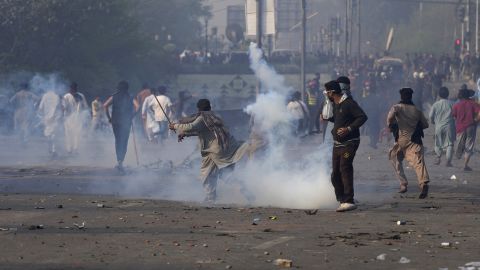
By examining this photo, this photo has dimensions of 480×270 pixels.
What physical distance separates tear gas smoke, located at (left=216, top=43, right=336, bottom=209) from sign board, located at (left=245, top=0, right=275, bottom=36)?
444 inches

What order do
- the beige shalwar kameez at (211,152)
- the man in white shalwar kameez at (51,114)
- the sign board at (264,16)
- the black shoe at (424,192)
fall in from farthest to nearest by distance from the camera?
the sign board at (264,16) < the man in white shalwar kameez at (51,114) < the black shoe at (424,192) < the beige shalwar kameez at (211,152)

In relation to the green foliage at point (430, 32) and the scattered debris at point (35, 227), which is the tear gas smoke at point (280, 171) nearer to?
the scattered debris at point (35, 227)

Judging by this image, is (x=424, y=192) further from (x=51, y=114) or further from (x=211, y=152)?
(x=51, y=114)

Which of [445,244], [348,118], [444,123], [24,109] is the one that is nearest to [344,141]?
[348,118]

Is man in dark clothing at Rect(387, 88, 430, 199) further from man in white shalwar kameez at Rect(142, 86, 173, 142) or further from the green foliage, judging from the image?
the green foliage

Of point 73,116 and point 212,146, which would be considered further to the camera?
point 73,116

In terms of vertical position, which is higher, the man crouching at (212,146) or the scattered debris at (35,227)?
the man crouching at (212,146)

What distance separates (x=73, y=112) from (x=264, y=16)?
858 cm

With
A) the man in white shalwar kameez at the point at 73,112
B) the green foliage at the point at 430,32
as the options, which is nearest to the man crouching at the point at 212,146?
the man in white shalwar kameez at the point at 73,112

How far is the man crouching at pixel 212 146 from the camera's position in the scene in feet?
49.7

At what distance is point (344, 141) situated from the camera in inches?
550

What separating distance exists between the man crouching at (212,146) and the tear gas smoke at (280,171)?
1.76 feet

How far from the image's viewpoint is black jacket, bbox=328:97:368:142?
1394 centimetres

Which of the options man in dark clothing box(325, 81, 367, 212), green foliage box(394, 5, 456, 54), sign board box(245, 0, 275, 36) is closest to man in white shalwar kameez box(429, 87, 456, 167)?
sign board box(245, 0, 275, 36)
